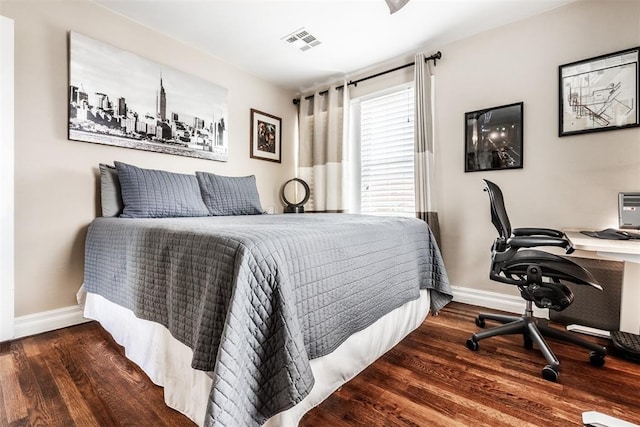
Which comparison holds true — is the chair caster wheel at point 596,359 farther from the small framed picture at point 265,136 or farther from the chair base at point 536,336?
the small framed picture at point 265,136

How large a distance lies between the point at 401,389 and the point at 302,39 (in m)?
2.91

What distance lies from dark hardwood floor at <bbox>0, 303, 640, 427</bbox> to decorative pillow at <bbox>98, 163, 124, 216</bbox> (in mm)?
901

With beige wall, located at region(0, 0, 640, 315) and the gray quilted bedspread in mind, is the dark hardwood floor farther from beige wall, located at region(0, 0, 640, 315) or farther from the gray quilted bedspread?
beige wall, located at region(0, 0, 640, 315)

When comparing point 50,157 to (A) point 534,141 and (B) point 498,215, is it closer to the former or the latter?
(B) point 498,215

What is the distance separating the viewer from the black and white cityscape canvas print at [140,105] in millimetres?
2139

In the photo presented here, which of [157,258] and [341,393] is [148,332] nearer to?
[157,258]

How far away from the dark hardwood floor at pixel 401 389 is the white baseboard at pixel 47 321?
0.12 metres

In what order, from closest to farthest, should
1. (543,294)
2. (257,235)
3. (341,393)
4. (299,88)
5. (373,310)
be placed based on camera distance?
(257,235), (341,393), (373,310), (543,294), (299,88)

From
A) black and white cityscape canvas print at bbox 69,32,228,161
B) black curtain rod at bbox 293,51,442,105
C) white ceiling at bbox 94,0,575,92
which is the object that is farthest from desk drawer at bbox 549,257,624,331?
black and white cityscape canvas print at bbox 69,32,228,161

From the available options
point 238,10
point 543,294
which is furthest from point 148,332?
point 238,10

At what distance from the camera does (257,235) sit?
100cm

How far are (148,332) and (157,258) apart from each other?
39 centimetres

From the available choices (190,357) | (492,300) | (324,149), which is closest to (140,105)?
(324,149)

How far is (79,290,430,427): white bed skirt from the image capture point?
40.9 inches
